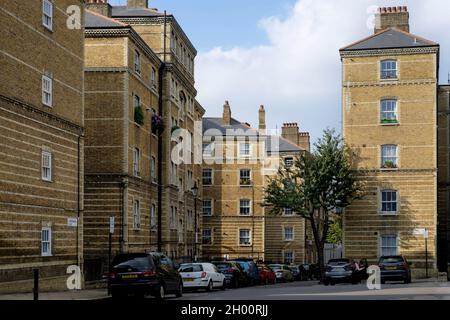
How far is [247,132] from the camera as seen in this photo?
81.1 metres

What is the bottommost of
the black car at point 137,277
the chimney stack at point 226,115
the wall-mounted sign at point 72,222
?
the black car at point 137,277

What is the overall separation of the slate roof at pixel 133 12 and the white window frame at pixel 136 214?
1383 centimetres

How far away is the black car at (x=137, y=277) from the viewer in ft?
79.4

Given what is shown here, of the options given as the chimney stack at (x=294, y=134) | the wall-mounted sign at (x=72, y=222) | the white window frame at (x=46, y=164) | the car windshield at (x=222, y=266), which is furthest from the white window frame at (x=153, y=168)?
the chimney stack at (x=294, y=134)

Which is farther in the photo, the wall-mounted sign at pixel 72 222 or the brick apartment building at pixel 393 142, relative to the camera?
the brick apartment building at pixel 393 142

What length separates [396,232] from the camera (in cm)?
5266

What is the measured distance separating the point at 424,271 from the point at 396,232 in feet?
10.5

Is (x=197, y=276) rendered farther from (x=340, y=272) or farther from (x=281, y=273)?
(x=281, y=273)

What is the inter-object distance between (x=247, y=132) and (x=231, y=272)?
44.1 m

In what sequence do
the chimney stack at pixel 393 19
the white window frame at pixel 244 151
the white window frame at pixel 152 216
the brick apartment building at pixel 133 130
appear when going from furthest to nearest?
the white window frame at pixel 244 151
the chimney stack at pixel 393 19
the white window frame at pixel 152 216
the brick apartment building at pixel 133 130

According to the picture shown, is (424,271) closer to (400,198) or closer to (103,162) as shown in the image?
(400,198)

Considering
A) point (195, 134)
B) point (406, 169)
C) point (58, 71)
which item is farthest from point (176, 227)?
point (58, 71)

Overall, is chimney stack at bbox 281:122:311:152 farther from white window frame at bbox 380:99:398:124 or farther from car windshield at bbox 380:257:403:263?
car windshield at bbox 380:257:403:263

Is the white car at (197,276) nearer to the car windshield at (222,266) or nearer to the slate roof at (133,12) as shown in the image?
the car windshield at (222,266)
